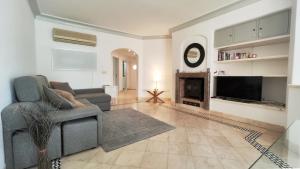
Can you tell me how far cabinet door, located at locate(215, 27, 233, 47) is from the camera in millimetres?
3644

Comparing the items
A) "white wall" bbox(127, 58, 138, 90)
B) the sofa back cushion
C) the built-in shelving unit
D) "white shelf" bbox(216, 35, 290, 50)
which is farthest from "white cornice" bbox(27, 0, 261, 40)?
"white wall" bbox(127, 58, 138, 90)

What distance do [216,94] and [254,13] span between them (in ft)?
6.67

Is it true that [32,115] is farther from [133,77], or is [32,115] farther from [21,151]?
[133,77]

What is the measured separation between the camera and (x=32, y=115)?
4.48 feet

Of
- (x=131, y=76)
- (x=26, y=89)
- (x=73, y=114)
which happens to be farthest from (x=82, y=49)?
(x=131, y=76)

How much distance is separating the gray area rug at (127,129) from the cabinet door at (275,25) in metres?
2.76

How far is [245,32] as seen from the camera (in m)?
3.36

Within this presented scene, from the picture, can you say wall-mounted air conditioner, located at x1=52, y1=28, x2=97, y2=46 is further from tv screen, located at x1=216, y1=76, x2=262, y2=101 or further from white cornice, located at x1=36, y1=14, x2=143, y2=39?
tv screen, located at x1=216, y1=76, x2=262, y2=101

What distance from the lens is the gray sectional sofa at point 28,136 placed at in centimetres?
162

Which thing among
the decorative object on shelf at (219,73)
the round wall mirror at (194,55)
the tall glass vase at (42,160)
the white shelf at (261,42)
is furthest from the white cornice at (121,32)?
the tall glass vase at (42,160)

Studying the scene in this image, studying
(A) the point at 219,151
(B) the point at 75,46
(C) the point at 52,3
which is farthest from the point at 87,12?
(A) the point at 219,151

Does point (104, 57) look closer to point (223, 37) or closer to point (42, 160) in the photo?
point (223, 37)

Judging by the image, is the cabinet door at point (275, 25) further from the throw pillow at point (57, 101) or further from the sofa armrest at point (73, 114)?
the throw pillow at point (57, 101)

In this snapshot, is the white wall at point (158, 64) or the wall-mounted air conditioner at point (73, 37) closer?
the wall-mounted air conditioner at point (73, 37)
